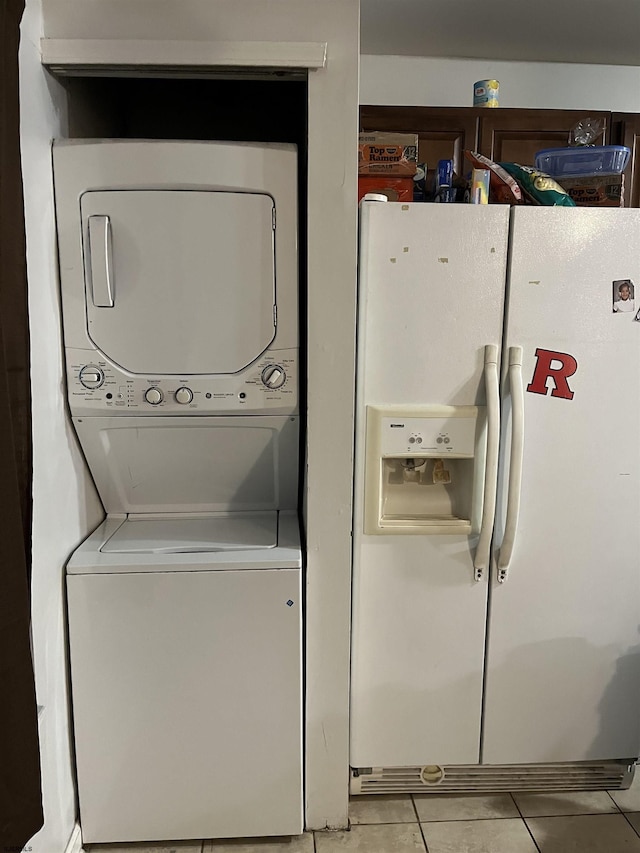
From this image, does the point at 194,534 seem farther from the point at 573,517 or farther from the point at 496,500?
the point at 573,517

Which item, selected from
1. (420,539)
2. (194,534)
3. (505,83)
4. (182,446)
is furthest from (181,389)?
(505,83)

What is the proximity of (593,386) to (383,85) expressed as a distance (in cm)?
211

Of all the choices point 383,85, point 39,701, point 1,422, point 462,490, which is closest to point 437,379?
point 462,490

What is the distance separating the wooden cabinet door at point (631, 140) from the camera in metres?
2.91

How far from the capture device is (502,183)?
183 centimetres

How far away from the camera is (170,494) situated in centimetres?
193

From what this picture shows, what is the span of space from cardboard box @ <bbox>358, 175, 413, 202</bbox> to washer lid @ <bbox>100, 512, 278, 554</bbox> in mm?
1005

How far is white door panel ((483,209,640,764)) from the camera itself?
1774 mm

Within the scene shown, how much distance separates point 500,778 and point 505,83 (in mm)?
3039

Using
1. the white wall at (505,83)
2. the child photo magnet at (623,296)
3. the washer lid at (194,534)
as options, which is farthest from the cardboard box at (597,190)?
the white wall at (505,83)

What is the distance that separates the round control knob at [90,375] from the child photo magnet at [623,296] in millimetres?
1393

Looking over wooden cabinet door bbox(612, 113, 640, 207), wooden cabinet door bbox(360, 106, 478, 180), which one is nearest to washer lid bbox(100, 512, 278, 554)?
wooden cabinet door bbox(360, 106, 478, 180)

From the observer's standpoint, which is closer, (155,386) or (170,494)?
(155,386)

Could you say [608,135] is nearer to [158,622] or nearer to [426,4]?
[426,4]
